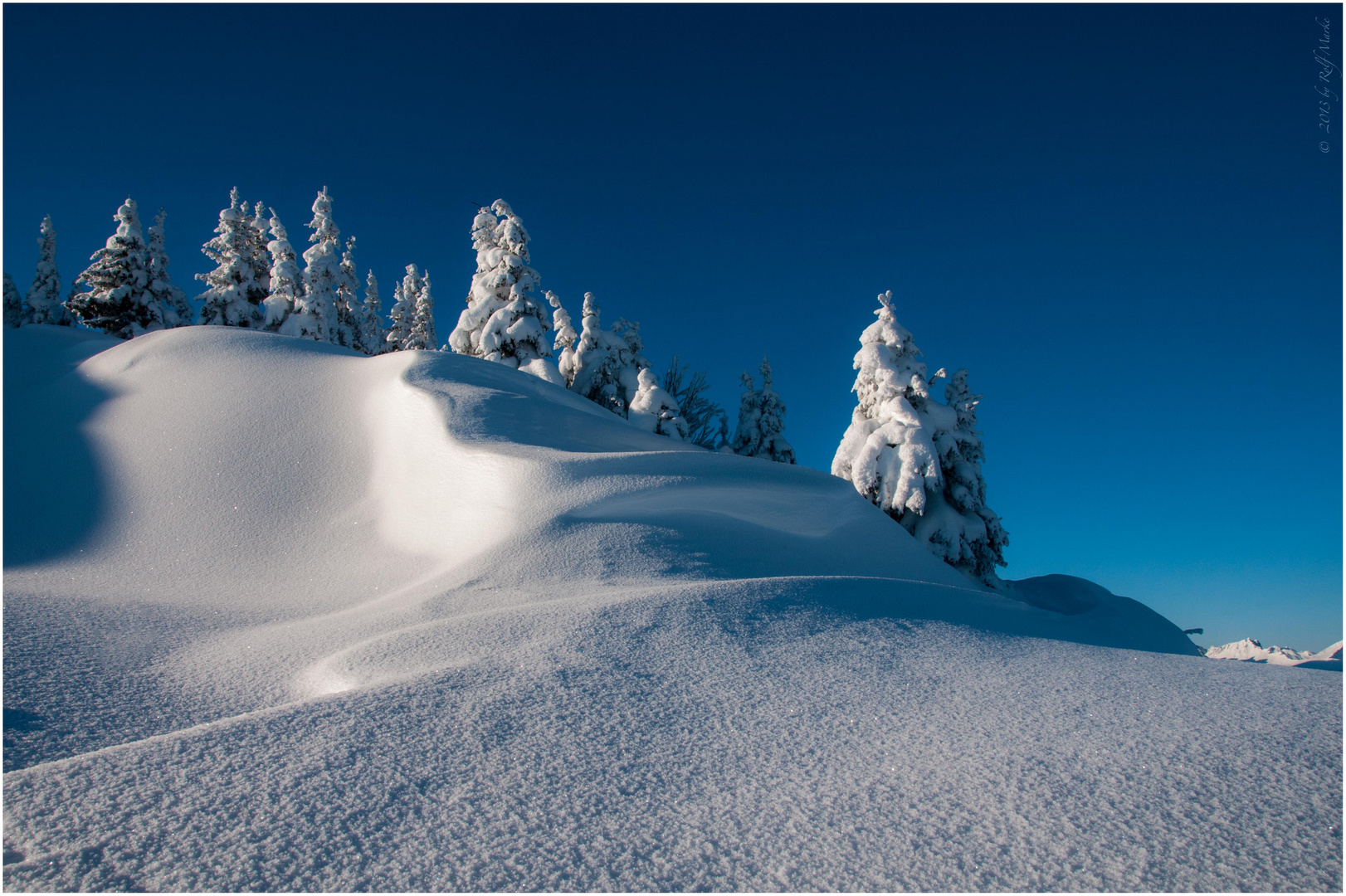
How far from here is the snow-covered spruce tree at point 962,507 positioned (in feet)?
55.9

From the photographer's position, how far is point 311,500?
8.77m

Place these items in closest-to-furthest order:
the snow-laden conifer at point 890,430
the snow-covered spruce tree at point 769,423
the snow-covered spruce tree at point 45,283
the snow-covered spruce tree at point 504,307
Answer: the snow-laden conifer at point 890,430 → the snow-covered spruce tree at point 504,307 → the snow-covered spruce tree at point 769,423 → the snow-covered spruce tree at point 45,283

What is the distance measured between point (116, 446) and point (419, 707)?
10.1m

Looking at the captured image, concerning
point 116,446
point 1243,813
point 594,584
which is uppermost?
point 116,446

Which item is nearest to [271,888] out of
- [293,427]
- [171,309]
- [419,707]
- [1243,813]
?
[419,707]

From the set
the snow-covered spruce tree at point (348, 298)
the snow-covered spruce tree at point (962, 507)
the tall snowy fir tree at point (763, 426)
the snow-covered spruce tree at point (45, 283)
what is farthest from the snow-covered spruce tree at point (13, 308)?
the snow-covered spruce tree at point (962, 507)

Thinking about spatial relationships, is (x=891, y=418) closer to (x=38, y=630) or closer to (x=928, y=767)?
(x=928, y=767)

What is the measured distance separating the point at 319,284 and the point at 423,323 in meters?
8.14

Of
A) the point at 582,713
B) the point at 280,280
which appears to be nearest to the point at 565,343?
the point at 280,280

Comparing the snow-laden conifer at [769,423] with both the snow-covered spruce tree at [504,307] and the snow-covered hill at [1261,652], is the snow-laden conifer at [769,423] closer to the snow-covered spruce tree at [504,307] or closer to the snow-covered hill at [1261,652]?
the snow-covered spruce tree at [504,307]

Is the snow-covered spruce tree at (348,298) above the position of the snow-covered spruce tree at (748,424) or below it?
above

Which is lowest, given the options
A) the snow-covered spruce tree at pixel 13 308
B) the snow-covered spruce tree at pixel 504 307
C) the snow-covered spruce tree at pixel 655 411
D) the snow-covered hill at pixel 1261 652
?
the snow-covered hill at pixel 1261 652

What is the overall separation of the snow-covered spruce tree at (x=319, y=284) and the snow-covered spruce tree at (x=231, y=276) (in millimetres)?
2721

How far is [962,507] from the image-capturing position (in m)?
17.7
